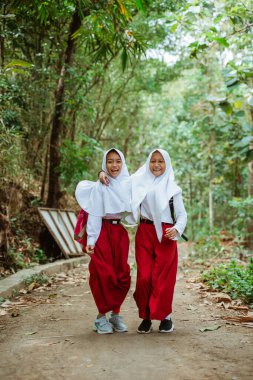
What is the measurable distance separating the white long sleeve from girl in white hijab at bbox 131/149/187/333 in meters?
0.37

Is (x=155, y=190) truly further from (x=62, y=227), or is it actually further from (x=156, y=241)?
(x=62, y=227)

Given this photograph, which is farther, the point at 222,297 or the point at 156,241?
the point at 222,297

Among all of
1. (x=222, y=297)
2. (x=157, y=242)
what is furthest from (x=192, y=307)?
(x=157, y=242)

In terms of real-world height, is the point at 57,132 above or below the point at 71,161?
above

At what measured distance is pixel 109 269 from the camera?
190 inches

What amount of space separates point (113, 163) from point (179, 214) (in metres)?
0.84

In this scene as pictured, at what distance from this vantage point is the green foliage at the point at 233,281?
21.0ft

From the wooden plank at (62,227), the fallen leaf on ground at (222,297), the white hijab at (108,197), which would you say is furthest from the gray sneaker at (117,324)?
the wooden plank at (62,227)

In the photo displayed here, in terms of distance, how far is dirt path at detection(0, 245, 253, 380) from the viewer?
335cm

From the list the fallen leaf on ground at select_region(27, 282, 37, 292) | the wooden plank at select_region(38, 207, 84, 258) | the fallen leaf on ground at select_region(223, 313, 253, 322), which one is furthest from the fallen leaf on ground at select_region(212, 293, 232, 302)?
the wooden plank at select_region(38, 207, 84, 258)

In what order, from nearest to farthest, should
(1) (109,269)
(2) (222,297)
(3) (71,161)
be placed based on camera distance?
(1) (109,269)
(2) (222,297)
(3) (71,161)

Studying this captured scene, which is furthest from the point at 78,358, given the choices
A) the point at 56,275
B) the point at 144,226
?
the point at 56,275

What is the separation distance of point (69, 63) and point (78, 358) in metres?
8.29

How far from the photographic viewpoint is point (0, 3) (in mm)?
7082
